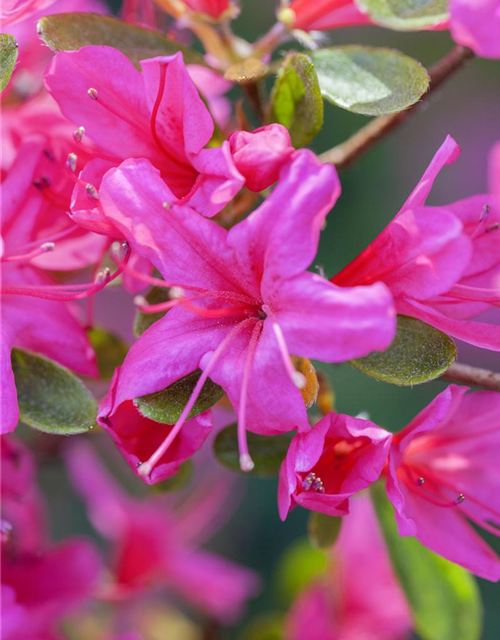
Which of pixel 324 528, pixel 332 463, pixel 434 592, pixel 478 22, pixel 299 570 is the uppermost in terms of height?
pixel 478 22

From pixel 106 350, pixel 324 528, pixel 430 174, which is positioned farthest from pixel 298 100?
pixel 324 528

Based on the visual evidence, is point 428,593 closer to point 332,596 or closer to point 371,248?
point 332,596

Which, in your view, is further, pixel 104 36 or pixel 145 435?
pixel 104 36

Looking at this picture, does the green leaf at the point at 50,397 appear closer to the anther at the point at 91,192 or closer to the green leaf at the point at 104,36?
the anther at the point at 91,192

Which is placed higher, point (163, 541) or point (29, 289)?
point (29, 289)

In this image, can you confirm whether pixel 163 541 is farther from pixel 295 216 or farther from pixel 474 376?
pixel 295 216

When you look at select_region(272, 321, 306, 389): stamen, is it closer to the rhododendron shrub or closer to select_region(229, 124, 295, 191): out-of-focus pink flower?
the rhododendron shrub

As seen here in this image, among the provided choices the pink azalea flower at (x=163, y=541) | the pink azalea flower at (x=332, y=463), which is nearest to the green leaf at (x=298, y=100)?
the pink azalea flower at (x=332, y=463)

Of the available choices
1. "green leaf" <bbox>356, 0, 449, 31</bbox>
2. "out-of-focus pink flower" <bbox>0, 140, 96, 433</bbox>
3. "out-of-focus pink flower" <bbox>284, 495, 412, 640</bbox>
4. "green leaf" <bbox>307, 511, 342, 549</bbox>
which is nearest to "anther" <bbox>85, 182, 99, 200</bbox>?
"out-of-focus pink flower" <bbox>0, 140, 96, 433</bbox>
